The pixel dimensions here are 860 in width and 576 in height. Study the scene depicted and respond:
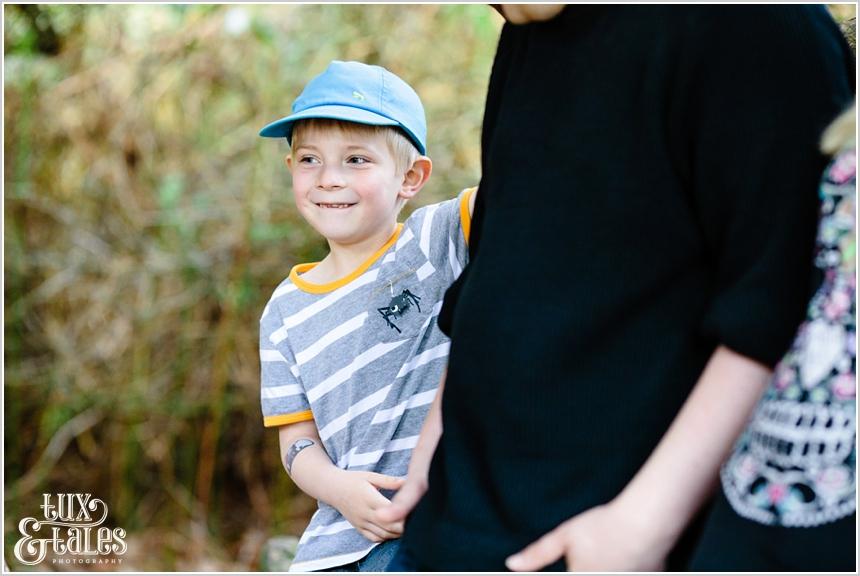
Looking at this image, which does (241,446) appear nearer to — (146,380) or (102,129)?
→ (146,380)

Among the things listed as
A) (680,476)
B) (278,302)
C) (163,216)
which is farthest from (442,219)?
(163,216)

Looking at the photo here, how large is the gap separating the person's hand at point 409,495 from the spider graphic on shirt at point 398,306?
35 centimetres

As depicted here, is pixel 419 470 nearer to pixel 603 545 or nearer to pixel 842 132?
pixel 603 545

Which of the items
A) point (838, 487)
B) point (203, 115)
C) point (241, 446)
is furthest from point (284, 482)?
point (838, 487)

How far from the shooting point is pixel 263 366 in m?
1.72

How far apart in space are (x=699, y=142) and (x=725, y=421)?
0.26 metres

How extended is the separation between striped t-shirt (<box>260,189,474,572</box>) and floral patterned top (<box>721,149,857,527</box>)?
30.2 inches

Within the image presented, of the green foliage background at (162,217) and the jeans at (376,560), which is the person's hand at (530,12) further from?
the green foliage background at (162,217)

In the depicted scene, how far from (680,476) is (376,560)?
0.70 meters

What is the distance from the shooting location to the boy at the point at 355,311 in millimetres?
1603

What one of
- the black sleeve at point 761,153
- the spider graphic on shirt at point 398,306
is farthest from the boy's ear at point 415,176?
the black sleeve at point 761,153

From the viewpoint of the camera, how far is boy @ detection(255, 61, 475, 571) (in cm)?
160

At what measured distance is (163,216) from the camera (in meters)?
4.00

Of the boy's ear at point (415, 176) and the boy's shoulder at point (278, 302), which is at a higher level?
the boy's ear at point (415, 176)
